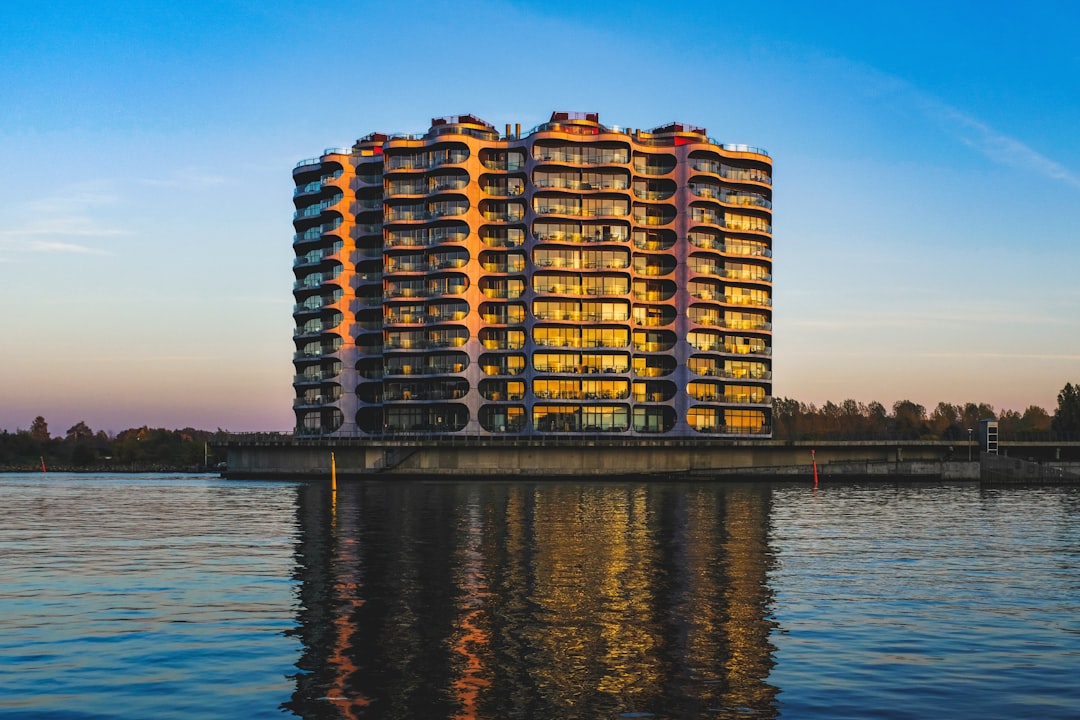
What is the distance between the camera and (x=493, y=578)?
3466cm

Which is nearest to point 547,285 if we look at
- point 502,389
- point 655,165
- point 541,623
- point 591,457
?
point 502,389

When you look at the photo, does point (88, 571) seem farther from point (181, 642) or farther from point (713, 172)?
point (713, 172)

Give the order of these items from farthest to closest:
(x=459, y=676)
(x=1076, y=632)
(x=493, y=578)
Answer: (x=493, y=578) → (x=1076, y=632) → (x=459, y=676)

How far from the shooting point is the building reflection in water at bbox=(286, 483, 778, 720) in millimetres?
18719

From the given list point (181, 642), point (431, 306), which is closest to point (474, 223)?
point (431, 306)

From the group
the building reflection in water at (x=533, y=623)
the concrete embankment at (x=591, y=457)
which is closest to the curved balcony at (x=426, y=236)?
the concrete embankment at (x=591, y=457)

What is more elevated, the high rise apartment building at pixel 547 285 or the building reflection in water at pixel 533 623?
the high rise apartment building at pixel 547 285

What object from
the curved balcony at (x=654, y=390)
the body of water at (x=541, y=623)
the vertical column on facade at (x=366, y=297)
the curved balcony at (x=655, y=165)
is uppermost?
the curved balcony at (x=655, y=165)

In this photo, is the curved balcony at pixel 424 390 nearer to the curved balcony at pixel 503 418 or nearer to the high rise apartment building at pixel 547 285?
the high rise apartment building at pixel 547 285

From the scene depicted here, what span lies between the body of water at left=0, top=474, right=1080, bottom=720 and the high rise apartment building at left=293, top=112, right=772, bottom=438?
103m

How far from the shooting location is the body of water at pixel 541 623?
18953 millimetres

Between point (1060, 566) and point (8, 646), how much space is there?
3580 centimetres

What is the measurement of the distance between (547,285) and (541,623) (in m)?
135

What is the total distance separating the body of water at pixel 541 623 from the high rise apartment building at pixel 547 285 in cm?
10314
